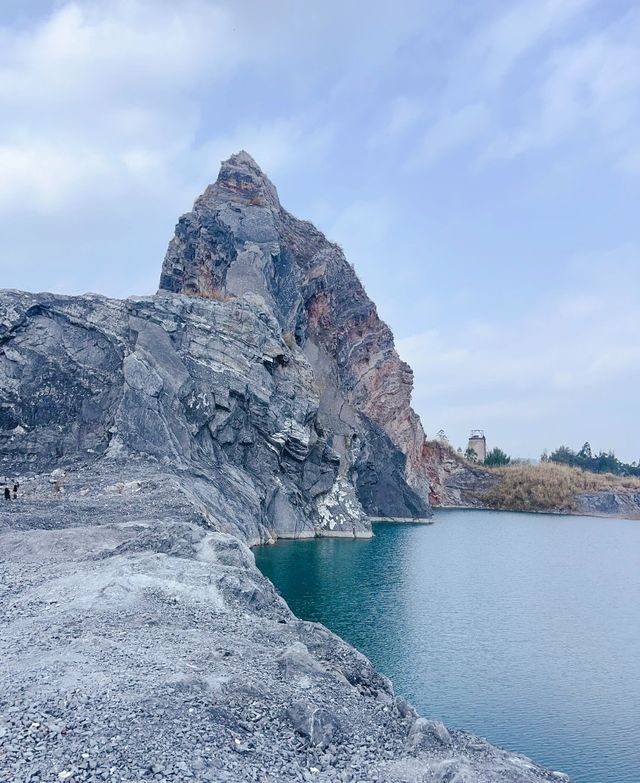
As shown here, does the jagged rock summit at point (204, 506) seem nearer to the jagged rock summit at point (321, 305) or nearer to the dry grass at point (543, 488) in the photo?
the jagged rock summit at point (321, 305)

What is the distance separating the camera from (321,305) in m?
80.9

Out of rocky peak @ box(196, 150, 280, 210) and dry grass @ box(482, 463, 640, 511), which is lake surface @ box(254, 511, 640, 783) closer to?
rocky peak @ box(196, 150, 280, 210)

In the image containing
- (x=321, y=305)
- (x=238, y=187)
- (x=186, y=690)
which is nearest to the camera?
(x=186, y=690)

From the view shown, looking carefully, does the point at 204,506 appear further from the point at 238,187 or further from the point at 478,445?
the point at 478,445

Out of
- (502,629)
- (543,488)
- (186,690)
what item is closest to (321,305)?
(543,488)

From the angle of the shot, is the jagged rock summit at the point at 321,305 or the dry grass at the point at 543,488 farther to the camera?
the dry grass at the point at 543,488

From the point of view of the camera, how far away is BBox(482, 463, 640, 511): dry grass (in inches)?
4364

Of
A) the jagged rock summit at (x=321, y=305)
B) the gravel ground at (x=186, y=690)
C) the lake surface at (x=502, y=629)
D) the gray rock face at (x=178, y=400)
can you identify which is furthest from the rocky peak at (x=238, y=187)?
the gravel ground at (x=186, y=690)

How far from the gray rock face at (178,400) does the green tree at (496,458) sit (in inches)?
3164

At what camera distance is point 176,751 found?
1169 centimetres

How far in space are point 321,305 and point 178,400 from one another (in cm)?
3435

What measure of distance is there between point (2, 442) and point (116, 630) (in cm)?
3045

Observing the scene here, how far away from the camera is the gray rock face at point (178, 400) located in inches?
1770

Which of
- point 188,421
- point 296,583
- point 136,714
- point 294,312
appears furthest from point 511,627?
point 294,312
